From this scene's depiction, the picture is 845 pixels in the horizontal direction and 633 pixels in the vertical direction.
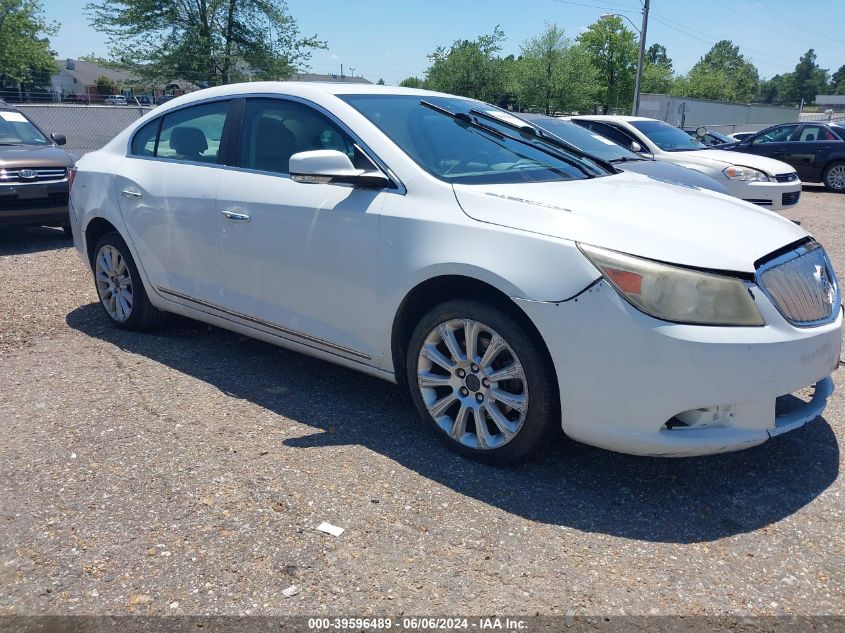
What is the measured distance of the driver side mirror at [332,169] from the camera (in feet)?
11.4

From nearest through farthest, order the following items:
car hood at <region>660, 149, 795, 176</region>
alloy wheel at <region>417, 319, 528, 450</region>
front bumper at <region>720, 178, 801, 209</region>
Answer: alloy wheel at <region>417, 319, 528, 450</region>, front bumper at <region>720, 178, 801, 209</region>, car hood at <region>660, 149, 795, 176</region>

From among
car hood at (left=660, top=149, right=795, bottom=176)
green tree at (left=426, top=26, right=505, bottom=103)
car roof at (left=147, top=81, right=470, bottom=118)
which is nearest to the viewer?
car roof at (left=147, top=81, right=470, bottom=118)

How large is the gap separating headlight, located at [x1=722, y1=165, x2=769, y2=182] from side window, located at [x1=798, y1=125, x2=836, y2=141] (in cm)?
750

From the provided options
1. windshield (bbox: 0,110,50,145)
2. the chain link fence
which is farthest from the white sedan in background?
the chain link fence

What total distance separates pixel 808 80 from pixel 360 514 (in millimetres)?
155713

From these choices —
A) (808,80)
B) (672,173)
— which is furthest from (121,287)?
(808,80)

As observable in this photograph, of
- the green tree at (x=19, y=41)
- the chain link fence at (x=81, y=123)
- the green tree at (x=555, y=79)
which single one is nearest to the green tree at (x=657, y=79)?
the green tree at (x=555, y=79)

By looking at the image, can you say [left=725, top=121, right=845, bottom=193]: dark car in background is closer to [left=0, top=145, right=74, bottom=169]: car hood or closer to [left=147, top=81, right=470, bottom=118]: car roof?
[left=0, top=145, right=74, bottom=169]: car hood

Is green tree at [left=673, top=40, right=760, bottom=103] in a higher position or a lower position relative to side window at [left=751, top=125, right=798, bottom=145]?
higher

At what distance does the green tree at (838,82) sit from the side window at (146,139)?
148251 millimetres

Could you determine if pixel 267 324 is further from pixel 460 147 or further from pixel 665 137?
pixel 665 137

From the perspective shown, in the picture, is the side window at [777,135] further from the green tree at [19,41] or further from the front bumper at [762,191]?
the green tree at [19,41]

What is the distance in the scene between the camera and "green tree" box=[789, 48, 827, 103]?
433 ft

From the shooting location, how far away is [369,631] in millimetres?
2352
